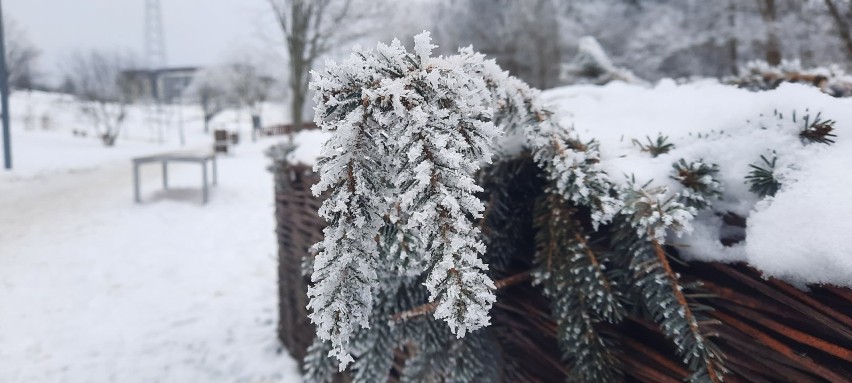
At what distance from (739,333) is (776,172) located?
0.26 metres

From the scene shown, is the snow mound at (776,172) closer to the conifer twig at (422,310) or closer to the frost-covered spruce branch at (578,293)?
the frost-covered spruce branch at (578,293)

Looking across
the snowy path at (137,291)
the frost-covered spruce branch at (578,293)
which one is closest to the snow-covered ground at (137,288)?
the snowy path at (137,291)

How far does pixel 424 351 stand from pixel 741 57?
60.2ft

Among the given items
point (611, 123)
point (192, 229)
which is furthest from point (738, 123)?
point (192, 229)

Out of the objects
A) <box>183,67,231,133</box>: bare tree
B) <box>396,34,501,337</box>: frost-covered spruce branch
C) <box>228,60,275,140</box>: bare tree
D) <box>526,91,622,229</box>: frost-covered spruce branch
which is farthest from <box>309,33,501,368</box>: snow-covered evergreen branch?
<box>183,67,231,133</box>: bare tree

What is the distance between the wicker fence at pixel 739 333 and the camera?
66 cm

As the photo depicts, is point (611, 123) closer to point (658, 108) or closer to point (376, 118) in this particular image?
point (658, 108)

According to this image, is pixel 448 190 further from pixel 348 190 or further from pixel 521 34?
pixel 521 34

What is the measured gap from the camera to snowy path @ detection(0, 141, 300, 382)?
2.78 metres

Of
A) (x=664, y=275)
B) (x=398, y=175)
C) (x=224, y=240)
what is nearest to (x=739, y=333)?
(x=664, y=275)

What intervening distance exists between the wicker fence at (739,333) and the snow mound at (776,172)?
0.04 metres

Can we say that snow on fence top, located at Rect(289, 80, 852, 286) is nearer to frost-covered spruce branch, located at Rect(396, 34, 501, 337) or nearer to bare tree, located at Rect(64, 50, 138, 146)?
frost-covered spruce branch, located at Rect(396, 34, 501, 337)

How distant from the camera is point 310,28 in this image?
51.6 ft

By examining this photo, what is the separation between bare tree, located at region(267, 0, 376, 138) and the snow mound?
13694 millimetres
